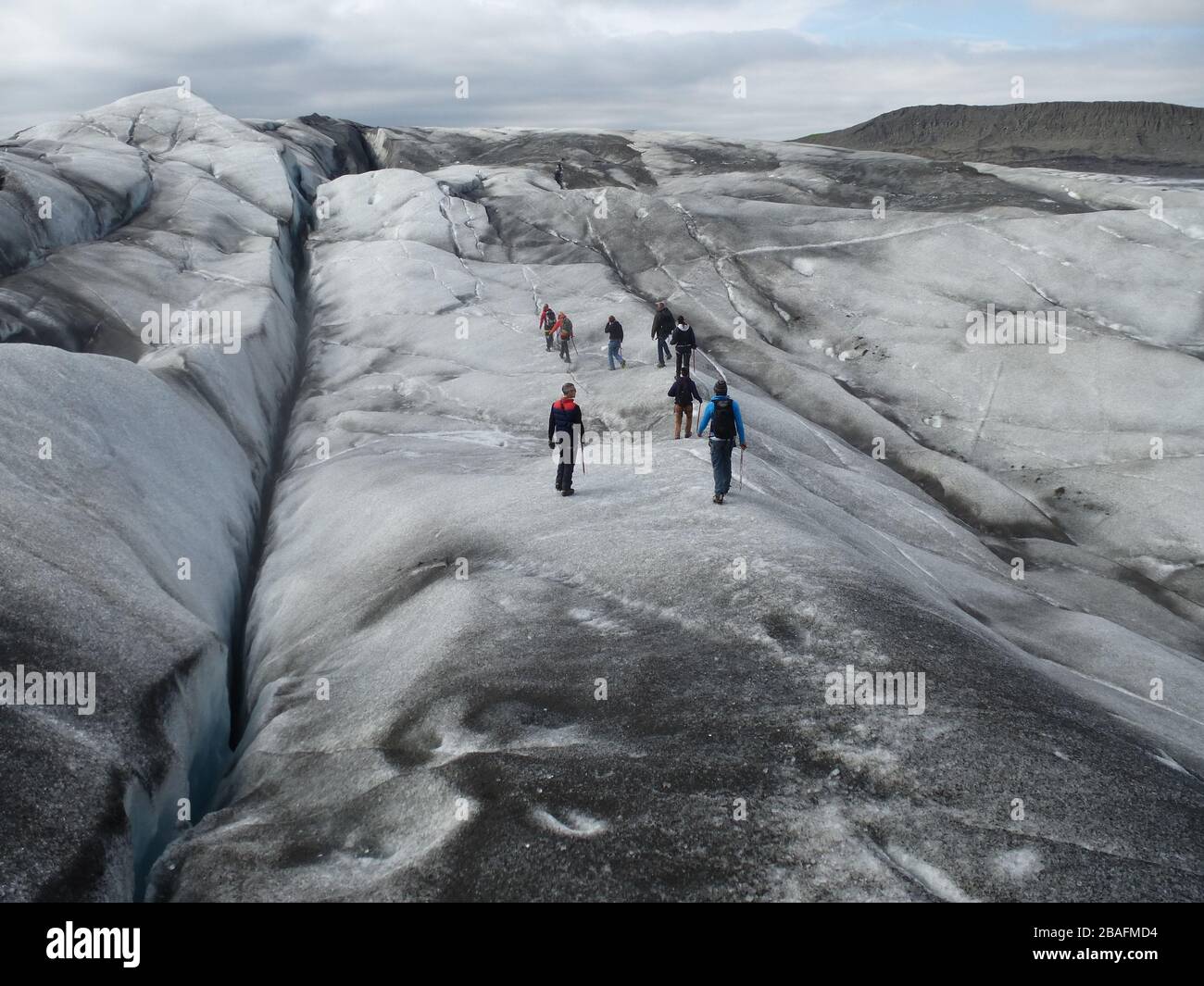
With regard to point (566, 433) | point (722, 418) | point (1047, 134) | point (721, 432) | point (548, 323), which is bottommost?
point (566, 433)

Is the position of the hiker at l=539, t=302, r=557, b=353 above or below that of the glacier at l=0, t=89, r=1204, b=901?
above

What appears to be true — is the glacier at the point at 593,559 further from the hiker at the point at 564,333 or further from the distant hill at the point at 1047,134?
the distant hill at the point at 1047,134

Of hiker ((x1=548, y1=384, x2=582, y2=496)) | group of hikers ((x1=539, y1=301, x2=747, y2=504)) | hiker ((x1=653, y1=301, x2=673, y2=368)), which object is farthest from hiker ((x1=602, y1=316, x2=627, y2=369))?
hiker ((x1=548, y1=384, x2=582, y2=496))

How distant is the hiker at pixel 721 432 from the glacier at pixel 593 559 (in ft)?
2.09

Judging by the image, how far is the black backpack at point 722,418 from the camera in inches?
680

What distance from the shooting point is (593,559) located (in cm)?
1602

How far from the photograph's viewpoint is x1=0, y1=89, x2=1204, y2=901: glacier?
31.7 ft

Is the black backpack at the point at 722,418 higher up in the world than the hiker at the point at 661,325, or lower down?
lower down

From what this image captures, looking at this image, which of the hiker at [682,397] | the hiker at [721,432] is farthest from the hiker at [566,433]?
the hiker at [682,397]

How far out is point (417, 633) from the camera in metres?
15.1

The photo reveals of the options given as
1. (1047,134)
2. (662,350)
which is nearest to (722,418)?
(662,350)

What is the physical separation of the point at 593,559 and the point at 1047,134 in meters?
147

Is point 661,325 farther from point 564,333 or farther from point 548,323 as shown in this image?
point 548,323

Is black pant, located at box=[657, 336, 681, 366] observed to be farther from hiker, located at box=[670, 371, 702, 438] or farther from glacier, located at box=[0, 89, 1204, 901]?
hiker, located at box=[670, 371, 702, 438]
